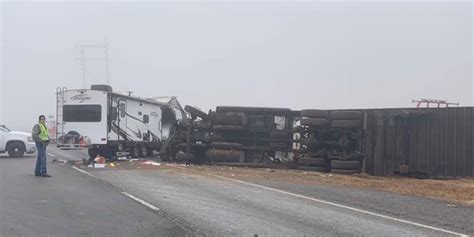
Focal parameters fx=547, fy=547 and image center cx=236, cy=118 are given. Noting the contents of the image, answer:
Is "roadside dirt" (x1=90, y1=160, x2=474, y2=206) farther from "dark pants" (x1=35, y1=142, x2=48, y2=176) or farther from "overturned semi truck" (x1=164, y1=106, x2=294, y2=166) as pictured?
"dark pants" (x1=35, y1=142, x2=48, y2=176)

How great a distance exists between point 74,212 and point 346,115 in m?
12.5

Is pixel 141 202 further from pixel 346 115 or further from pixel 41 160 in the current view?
pixel 346 115

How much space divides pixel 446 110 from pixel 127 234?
1359 cm

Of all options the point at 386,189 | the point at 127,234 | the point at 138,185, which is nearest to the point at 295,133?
the point at 386,189

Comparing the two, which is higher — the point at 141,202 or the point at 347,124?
the point at 347,124

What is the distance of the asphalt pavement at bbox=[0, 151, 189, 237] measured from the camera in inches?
315

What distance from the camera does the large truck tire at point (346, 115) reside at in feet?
64.6

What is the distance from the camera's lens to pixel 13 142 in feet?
86.0

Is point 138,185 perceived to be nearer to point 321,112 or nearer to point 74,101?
point 321,112

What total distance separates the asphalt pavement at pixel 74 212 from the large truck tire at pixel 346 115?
9437mm

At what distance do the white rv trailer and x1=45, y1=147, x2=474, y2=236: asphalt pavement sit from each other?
966 cm

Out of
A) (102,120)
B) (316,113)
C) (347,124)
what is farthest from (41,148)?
(347,124)

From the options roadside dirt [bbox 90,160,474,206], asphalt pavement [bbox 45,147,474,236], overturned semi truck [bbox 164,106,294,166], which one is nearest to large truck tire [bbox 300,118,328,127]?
overturned semi truck [bbox 164,106,294,166]

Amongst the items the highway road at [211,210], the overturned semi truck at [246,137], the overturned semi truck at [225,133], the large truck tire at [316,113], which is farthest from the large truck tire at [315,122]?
A: the highway road at [211,210]
